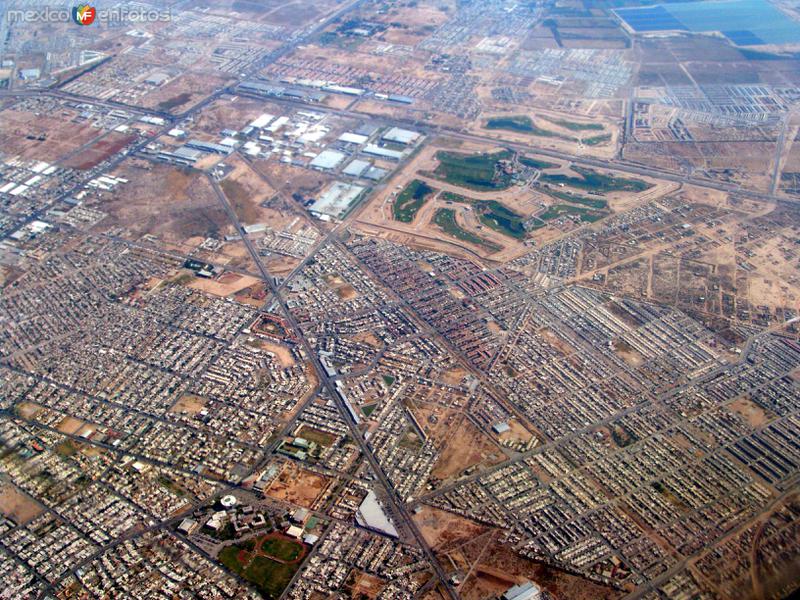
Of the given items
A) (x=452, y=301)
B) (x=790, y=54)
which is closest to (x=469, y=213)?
(x=452, y=301)

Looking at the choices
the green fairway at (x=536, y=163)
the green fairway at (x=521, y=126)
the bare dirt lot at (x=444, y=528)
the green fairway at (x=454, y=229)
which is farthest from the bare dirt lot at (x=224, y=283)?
the green fairway at (x=521, y=126)

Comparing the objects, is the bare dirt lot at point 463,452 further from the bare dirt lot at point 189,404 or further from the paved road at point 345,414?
the bare dirt lot at point 189,404

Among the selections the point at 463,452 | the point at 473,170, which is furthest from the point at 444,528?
the point at 473,170

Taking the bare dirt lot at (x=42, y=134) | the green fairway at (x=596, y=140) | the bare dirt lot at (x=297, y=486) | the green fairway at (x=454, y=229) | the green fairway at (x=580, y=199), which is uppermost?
the bare dirt lot at (x=42, y=134)

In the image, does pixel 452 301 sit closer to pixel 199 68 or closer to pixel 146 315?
pixel 146 315

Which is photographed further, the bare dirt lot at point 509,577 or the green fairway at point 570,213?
the green fairway at point 570,213

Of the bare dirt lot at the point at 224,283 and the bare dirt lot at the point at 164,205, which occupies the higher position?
the bare dirt lot at the point at 164,205

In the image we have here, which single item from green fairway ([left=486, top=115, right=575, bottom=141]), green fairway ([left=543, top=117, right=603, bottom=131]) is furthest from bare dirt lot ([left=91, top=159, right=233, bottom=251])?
green fairway ([left=543, top=117, right=603, bottom=131])

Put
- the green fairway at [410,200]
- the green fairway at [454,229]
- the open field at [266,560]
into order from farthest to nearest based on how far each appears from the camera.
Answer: the green fairway at [410,200] < the green fairway at [454,229] < the open field at [266,560]

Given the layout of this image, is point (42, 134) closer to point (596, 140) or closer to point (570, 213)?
point (570, 213)

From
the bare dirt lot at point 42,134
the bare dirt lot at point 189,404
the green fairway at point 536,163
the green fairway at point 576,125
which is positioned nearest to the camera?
the bare dirt lot at point 189,404

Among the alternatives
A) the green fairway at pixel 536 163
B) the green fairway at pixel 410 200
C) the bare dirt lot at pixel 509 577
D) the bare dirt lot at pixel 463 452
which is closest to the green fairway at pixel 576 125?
the green fairway at pixel 536 163

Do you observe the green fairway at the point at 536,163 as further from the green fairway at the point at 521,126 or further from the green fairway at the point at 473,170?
the green fairway at the point at 521,126
